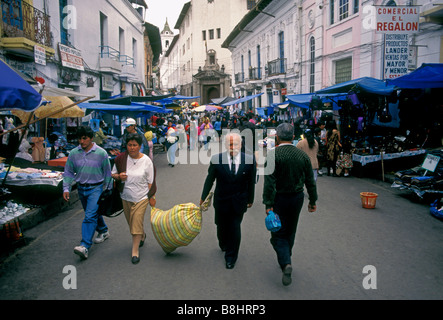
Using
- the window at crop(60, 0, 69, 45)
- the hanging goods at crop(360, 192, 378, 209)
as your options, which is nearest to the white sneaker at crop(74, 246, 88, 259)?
the hanging goods at crop(360, 192, 378, 209)

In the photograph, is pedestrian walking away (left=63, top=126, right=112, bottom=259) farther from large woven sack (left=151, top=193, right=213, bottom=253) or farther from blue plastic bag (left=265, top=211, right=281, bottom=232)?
blue plastic bag (left=265, top=211, right=281, bottom=232)

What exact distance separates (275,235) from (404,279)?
58.2 inches

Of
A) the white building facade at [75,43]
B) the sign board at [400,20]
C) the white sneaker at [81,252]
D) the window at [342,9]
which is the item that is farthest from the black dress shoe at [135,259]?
the window at [342,9]

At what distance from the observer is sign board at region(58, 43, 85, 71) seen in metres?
13.3

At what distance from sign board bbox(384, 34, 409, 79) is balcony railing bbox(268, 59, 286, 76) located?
14.0 m

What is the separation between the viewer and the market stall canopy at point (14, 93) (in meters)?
3.54

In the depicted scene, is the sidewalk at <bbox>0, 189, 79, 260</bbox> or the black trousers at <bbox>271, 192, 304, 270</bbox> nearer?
the black trousers at <bbox>271, 192, 304, 270</bbox>

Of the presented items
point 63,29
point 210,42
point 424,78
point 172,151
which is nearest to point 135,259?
point 424,78

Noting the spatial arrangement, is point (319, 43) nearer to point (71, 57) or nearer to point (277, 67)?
point (277, 67)

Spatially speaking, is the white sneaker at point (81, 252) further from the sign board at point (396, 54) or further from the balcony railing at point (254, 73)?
the balcony railing at point (254, 73)

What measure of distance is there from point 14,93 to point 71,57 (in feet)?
37.8

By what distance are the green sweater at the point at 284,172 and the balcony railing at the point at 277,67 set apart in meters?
20.9

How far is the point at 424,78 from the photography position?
7910mm

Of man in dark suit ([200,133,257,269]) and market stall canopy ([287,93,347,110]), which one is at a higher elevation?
market stall canopy ([287,93,347,110])
